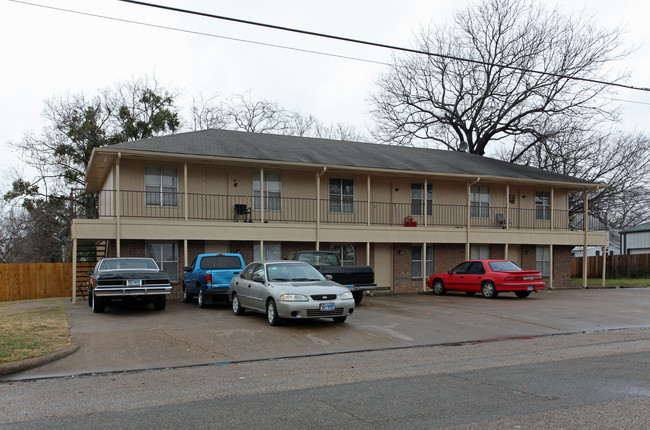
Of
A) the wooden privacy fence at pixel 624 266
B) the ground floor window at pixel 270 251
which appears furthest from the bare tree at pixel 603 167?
the ground floor window at pixel 270 251

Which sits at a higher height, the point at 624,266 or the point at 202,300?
the point at 202,300

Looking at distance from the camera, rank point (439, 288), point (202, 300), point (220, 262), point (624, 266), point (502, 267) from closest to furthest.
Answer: point (202, 300), point (220, 262), point (502, 267), point (439, 288), point (624, 266)

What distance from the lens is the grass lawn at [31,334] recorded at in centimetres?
896

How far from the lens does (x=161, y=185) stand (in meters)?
20.7

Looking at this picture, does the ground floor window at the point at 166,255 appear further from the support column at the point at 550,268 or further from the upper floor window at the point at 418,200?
the support column at the point at 550,268

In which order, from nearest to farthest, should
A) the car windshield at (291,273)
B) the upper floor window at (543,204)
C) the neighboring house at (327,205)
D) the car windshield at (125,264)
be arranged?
the car windshield at (291,273) < the car windshield at (125,264) < the neighboring house at (327,205) < the upper floor window at (543,204)

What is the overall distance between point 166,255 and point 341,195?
25.8ft

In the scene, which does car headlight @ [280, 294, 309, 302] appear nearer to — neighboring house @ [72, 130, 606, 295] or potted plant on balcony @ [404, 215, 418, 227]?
neighboring house @ [72, 130, 606, 295]

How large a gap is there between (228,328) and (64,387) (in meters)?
4.95

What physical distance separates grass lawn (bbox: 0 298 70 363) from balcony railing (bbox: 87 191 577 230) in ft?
17.7

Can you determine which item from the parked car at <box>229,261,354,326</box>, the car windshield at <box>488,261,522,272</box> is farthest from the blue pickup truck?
the car windshield at <box>488,261,522,272</box>

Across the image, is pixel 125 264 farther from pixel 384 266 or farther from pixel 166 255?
pixel 384 266

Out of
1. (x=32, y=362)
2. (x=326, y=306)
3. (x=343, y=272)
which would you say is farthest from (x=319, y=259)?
(x=32, y=362)

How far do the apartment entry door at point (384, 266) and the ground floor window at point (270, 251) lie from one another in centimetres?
458
